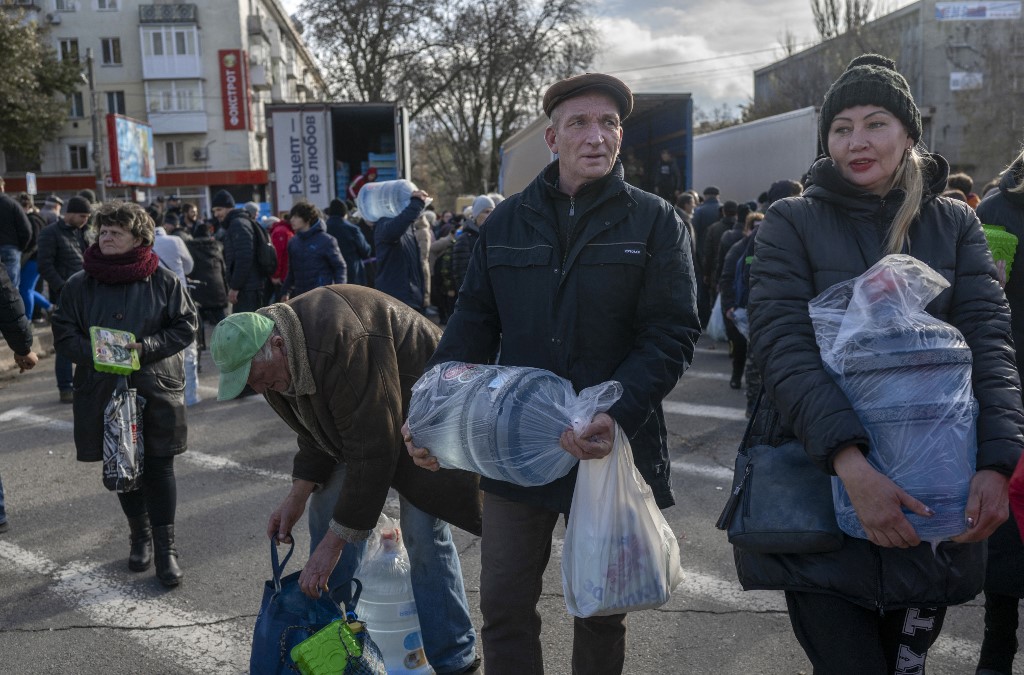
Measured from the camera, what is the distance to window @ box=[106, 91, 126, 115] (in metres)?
47.0

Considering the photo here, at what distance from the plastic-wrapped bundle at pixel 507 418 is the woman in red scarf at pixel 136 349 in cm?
248

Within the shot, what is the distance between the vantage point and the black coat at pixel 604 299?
2502mm

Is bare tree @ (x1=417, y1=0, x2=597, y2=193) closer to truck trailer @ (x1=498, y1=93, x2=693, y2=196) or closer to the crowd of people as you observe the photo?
truck trailer @ (x1=498, y1=93, x2=693, y2=196)

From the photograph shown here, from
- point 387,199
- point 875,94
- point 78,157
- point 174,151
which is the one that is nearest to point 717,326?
point 387,199

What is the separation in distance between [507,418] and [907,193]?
3.65ft

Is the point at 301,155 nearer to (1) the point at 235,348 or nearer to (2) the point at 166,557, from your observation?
(2) the point at 166,557

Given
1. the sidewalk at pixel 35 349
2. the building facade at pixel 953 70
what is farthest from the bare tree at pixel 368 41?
the sidewalk at pixel 35 349

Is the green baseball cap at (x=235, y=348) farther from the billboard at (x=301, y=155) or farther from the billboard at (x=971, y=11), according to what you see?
the billboard at (x=971, y=11)

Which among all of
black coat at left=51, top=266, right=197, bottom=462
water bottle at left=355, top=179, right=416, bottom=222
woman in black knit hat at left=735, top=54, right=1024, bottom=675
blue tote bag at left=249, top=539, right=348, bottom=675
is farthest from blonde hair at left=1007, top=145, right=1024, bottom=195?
water bottle at left=355, top=179, right=416, bottom=222

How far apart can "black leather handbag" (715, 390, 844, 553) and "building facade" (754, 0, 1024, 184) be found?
32364 mm

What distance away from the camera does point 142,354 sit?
4.39 m

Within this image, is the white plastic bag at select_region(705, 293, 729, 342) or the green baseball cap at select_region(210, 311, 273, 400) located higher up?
the green baseball cap at select_region(210, 311, 273, 400)

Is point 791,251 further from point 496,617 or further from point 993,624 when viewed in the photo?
point 993,624

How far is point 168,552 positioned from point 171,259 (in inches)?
173
